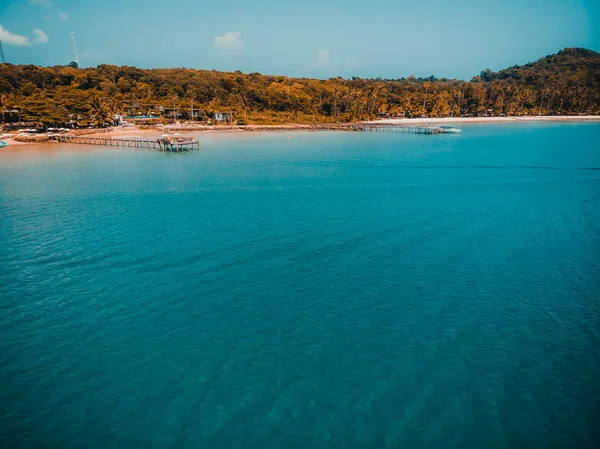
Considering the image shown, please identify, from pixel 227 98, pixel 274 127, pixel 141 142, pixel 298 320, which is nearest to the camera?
pixel 298 320

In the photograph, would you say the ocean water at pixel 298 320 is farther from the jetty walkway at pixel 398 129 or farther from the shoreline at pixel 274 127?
the jetty walkway at pixel 398 129

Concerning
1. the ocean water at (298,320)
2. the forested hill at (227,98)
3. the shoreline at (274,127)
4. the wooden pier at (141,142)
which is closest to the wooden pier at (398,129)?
the shoreline at (274,127)

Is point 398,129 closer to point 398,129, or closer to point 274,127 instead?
point 398,129

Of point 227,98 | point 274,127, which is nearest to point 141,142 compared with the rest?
point 274,127

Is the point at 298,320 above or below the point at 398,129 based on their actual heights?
below

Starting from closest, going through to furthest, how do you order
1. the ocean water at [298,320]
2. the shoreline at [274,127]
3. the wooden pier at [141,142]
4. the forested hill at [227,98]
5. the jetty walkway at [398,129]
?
1. the ocean water at [298,320]
2. the wooden pier at [141,142]
3. the shoreline at [274,127]
4. the forested hill at [227,98]
5. the jetty walkway at [398,129]

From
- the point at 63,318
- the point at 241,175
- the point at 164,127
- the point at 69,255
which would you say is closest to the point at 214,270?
the point at 63,318

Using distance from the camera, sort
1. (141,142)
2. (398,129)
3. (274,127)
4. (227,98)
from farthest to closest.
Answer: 1. (227,98)
2. (398,129)
3. (274,127)
4. (141,142)

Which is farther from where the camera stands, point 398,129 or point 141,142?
point 398,129
